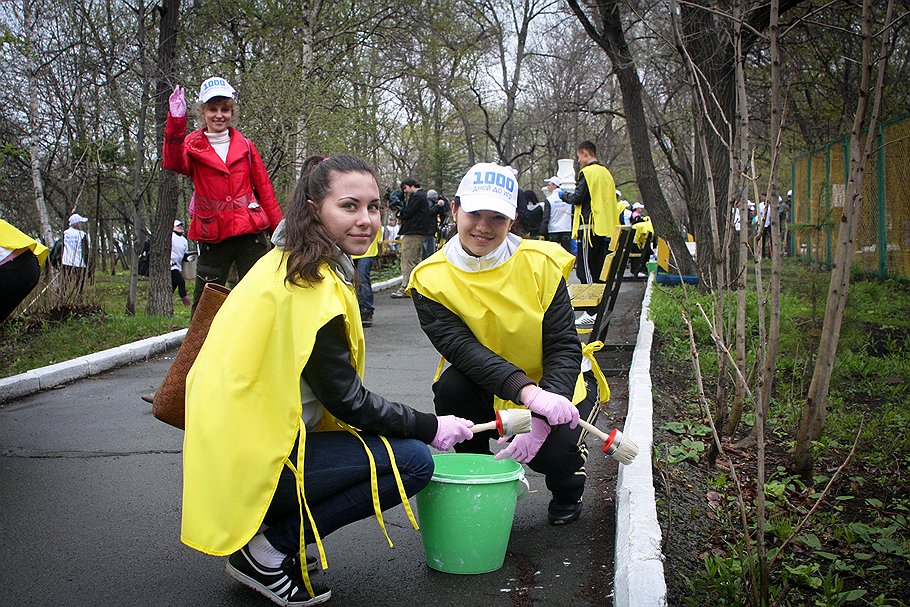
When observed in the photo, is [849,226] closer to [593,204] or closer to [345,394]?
[345,394]

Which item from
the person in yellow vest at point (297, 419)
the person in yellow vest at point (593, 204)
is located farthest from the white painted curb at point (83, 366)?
the person in yellow vest at point (593, 204)

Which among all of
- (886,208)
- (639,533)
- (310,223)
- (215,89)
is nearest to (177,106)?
(215,89)

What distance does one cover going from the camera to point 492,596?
9.61ft

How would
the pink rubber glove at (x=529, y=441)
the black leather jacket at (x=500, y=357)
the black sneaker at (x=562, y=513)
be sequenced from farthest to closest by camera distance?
1. the black sneaker at (x=562, y=513)
2. the black leather jacket at (x=500, y=357)
3. the pink rubber glove at (x=529, y=441)

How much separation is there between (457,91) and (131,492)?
86.1 feet

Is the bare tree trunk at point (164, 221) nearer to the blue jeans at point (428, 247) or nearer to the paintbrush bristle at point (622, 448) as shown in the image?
the blue jeans at point (428, 247)

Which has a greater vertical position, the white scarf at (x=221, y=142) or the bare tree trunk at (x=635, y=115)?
the bare tree trunk at (x=635, y=115)

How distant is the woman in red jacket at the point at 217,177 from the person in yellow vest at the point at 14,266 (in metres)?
1.53

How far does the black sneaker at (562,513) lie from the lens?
3.55 m

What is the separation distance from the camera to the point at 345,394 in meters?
2.70

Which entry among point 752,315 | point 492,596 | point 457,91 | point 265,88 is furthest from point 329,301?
point 457,91

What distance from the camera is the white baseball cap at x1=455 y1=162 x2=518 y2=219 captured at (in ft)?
10.8

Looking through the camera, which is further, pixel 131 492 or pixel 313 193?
pixel 131 492

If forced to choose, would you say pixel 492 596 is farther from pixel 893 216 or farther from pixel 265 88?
pixel 893 216
